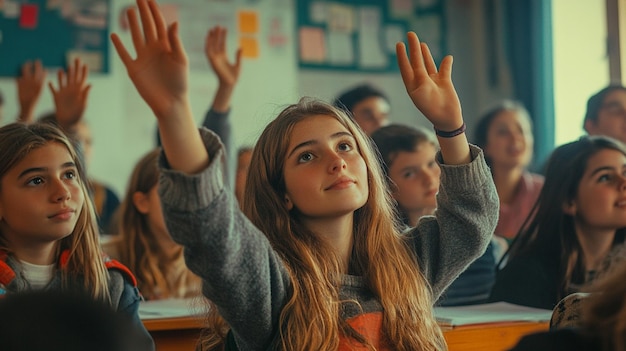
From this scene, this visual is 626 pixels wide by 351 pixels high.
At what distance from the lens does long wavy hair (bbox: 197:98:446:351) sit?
5.36ft

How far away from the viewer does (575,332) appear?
1055 mm

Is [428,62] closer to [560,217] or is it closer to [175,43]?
[175,43]

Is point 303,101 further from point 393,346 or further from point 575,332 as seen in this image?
point 575,332

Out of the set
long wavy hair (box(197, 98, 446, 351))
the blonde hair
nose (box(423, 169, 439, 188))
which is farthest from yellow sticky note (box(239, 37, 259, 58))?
long wavy hair (box(197, 98, 446, 351))

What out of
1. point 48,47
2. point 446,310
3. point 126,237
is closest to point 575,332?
point 446,310

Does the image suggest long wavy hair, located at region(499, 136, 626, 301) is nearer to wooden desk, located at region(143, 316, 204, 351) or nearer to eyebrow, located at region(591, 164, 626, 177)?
eyebrow, located at region(591, 164, 626, 177)

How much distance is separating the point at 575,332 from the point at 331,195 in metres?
0.76

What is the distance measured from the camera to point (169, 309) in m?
2.45

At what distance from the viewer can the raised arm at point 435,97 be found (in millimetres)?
1772

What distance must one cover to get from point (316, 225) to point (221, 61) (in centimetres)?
167

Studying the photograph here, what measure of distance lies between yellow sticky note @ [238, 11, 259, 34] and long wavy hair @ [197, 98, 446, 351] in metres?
3.93

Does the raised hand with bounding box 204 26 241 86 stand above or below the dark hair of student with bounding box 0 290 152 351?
above

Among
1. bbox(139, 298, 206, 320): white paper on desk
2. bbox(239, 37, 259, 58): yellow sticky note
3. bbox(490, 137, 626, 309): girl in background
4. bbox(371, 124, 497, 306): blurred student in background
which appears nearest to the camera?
bbox(139, 298, 206, 320): white paper on desk

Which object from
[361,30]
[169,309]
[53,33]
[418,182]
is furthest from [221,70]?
[361,30]
